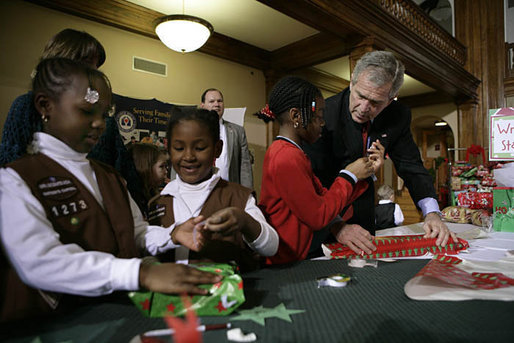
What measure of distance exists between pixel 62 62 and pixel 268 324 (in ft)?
2.23

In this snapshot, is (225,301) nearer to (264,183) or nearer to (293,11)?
(264,183)

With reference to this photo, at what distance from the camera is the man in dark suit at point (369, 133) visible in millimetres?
1464

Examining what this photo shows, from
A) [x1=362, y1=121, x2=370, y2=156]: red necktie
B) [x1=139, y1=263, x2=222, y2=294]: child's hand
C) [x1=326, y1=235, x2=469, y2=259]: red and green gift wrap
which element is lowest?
[x1=326, y1=235, x2=469, y2=259]: red and green gift wrap

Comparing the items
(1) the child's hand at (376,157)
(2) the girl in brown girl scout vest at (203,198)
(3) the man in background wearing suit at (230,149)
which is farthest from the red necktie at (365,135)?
(3) the man in background wearing suit at (230,149)

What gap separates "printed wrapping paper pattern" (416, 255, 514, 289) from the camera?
0.78 m

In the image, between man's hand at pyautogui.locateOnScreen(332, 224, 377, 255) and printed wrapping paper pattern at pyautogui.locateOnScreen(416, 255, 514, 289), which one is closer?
printed wrapping paper pattern at pyautogui.locateOnScreen(416, 255, 514, 289)

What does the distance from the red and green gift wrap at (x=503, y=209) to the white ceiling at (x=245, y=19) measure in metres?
3.20

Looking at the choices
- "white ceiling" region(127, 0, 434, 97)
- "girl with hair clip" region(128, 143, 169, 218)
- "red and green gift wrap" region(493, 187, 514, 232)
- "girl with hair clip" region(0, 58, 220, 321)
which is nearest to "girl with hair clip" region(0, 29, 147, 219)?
"girl with hair clip" region(0, 58, 220, 321)

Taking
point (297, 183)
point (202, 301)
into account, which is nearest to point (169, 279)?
point (202, 301)

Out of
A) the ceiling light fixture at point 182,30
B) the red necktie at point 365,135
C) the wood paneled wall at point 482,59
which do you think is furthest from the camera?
the wood paneled wall at point 482,59

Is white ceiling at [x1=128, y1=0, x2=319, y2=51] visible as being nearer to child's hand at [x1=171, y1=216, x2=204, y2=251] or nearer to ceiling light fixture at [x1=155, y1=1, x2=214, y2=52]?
ceiling light fixture at [x1=155, y1=1, x2=214, y2=52]

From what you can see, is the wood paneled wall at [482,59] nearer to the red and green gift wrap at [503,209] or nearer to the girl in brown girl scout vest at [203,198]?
the red and green gift wrap at [503,209]

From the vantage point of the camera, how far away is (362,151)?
165 cm

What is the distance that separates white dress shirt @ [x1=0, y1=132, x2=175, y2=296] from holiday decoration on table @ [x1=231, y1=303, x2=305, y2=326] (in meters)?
0.21
